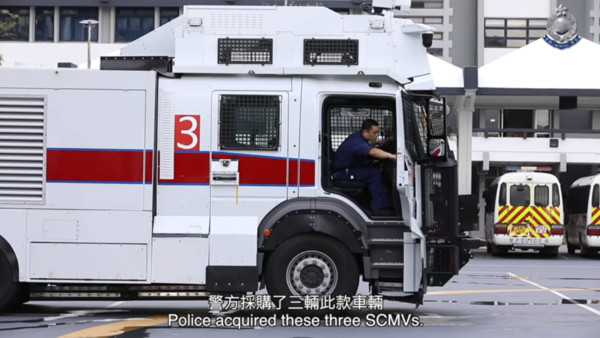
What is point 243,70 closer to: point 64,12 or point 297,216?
point 297,216

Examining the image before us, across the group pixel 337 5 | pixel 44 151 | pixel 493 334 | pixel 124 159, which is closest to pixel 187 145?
pixel 124 159

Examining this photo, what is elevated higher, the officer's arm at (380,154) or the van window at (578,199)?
the officer's arm at (380,154)

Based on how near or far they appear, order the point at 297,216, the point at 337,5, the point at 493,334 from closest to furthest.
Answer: the point at 493,334 → the point at 297,216 → the point at 337,5

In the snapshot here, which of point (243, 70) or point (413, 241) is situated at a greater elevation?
point (243, 70)

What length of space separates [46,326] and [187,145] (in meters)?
2.58

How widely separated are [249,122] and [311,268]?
5.99ft

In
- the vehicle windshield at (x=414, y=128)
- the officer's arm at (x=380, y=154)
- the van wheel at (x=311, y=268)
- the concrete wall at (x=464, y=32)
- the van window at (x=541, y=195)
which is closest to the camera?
the van wheel at (x=311, y=268)

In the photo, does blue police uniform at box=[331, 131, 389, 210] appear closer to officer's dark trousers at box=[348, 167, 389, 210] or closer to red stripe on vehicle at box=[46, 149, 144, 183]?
officer's dark trousers at box=[348, 167, 389, 210]

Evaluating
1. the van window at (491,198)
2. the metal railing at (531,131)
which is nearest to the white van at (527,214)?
the van window at (491,198)

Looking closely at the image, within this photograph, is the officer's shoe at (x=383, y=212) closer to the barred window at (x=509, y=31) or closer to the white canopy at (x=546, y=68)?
the white canopy at (x=546, y=68)

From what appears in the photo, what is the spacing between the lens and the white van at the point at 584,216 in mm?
41406

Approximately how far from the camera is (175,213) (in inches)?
591

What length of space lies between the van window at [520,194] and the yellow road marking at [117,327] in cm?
2720

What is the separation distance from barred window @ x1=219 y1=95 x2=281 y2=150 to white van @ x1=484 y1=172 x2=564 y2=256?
26.5 m
